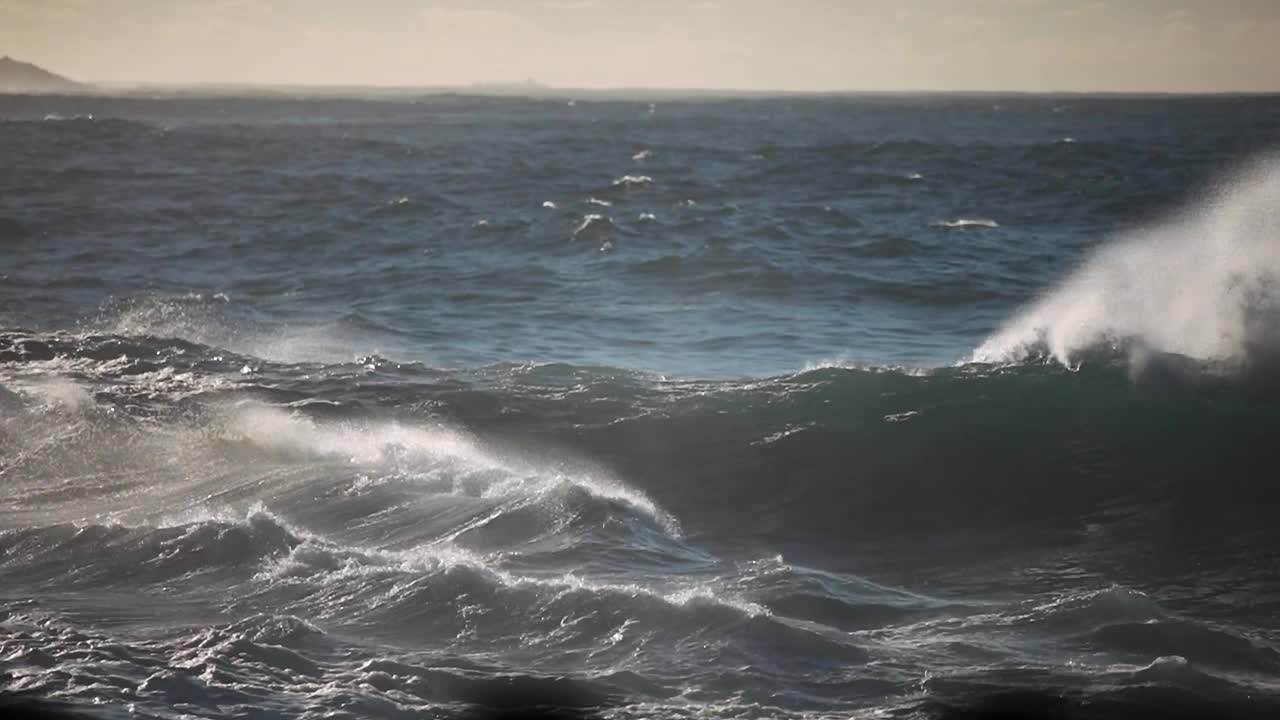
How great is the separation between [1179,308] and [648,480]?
6.50 meters

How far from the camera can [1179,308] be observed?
14273 mm

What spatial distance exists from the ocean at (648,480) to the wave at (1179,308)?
2.2 inches

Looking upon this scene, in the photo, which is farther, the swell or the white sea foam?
the white sea foam

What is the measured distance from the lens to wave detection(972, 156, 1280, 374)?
1367 centimetres

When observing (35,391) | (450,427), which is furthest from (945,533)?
(35,391)

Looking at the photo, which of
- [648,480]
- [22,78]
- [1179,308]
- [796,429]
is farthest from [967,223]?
[22,78]

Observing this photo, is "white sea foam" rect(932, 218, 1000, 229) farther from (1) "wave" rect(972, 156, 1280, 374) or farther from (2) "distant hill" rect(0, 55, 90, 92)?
(2) "distant hill" rect(0, 55, 90, 92)

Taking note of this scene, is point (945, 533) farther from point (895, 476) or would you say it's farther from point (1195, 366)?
point (1195, 366)

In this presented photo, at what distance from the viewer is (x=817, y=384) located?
14.3m

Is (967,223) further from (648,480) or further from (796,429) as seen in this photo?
(648,480)

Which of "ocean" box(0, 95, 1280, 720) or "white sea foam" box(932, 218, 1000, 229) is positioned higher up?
"white sea foam" box(932, 218, 1000, 229)

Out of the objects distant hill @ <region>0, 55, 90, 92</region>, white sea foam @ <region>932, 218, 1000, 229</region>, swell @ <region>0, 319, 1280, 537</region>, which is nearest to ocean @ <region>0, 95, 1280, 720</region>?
swell @ <region>0, 319, 1280, 537</region>

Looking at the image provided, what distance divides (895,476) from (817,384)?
2320 mm

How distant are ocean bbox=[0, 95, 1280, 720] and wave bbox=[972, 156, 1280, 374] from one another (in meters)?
0.06
